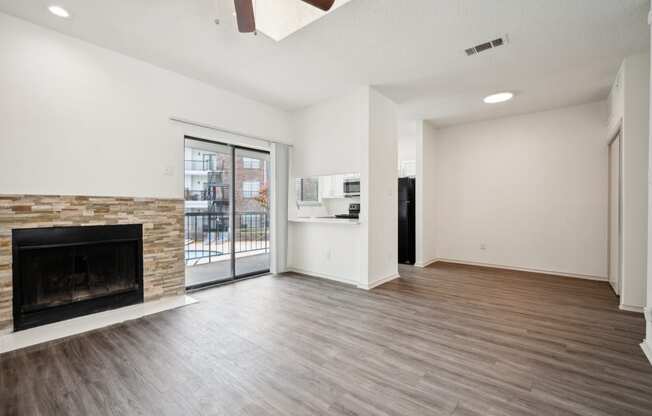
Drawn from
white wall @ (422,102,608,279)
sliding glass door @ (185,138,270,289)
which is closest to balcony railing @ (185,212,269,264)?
sliding glass door @ (185,138,270,289)

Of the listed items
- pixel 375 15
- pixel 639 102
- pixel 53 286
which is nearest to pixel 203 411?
pixel 53 286

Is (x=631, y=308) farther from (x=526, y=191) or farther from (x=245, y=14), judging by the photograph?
(x=245, y=14)

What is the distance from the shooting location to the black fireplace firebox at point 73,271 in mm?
2609

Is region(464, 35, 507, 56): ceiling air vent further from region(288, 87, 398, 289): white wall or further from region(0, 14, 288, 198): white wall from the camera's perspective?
region(0, 14, 288, 198): white wall

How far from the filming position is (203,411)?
Result: 62.4 inches

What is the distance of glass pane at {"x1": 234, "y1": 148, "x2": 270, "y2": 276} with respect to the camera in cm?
458

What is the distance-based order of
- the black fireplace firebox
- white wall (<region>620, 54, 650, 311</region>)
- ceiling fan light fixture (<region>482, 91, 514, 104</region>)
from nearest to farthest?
the black fireplace firebox < white wall (<region>620, 54, 650, 311</region>) < ceiling fan light fixture (<region>482, 91, 514, 104</region>)

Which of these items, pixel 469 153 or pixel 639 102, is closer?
pixel 639 102

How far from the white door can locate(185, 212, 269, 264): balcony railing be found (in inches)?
204

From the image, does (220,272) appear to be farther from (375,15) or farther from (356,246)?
(375,15)

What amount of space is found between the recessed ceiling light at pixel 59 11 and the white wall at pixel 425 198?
17.0ft

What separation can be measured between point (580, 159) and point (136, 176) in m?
6.54

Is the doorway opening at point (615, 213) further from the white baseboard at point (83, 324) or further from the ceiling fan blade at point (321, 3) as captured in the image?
the white baseboard at point (83, 324)

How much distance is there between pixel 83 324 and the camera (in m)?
2.74
